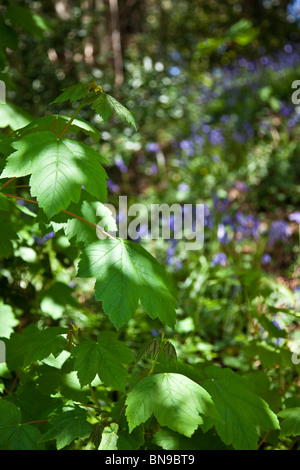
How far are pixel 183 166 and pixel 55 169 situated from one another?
440cm

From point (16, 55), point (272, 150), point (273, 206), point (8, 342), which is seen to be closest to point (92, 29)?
point (16, 55)

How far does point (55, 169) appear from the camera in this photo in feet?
3.62

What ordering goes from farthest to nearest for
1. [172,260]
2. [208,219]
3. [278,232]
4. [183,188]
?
[183,188] < [208,219] < [278,232] < [172,260]

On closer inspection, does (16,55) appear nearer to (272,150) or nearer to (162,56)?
(162,56)

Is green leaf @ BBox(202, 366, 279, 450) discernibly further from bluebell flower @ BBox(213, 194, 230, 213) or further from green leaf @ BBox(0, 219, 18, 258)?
bluebell flower @ BBox(213, 194, 230, 213)

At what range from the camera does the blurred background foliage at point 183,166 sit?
2.29 meters

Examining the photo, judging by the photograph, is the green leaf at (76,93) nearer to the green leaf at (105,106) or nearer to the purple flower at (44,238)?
the green leaf at (105,106)

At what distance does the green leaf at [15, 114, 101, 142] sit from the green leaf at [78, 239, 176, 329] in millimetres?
362

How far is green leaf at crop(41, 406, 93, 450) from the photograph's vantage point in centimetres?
110

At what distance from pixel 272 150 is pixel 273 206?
2.97 feet

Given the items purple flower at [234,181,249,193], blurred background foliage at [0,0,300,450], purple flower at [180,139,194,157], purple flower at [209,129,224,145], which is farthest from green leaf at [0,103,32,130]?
purple flower at [209,129,224,145]

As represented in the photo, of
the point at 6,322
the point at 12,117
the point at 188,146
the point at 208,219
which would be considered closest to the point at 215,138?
the point at 188,146

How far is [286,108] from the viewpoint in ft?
19.4

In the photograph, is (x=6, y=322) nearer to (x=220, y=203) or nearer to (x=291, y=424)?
(x=291, y=424)
